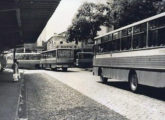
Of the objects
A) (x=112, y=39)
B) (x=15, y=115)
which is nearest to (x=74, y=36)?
(x=112, y=39)

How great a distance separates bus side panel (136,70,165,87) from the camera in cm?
1349

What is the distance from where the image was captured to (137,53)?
16109 mm

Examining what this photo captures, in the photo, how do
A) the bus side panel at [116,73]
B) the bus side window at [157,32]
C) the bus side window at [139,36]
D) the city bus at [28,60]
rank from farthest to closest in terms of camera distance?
the city bus at [28,60] < the bus side panel at [116,73] < the bus side window at [139,36] < the bus side window at [157,32]

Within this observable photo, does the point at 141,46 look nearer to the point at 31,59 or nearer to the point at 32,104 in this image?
the point at 32,104

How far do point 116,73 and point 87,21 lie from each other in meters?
32.9

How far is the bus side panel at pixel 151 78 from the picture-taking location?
44.3ft

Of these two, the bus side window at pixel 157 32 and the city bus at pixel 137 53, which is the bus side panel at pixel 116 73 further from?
the bus side window at pixel 157 32

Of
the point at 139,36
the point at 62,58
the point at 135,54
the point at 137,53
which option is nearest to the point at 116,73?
the point at 135,54

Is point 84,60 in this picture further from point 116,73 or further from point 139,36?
point 139,36

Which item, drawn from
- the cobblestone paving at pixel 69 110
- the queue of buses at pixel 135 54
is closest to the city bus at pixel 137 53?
the queue of buses at pixel 135 54

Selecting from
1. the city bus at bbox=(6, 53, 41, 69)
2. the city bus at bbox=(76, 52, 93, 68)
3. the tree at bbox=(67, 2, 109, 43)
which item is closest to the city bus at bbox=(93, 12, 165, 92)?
the tree at bbox=(67, 2, 109, 43)

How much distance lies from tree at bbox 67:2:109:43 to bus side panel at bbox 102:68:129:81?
1163 inches

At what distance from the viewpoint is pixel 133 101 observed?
13.8 m

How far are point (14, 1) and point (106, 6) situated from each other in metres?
35.1
